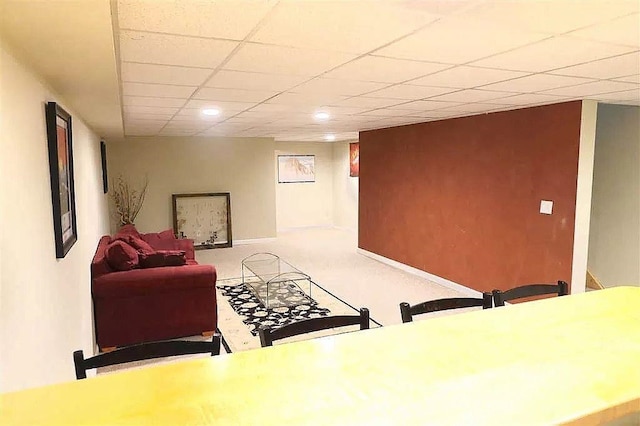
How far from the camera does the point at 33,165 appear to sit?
1753 millimetres

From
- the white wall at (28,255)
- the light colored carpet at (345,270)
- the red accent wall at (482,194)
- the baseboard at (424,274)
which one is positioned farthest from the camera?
the baseboard at (424,274)

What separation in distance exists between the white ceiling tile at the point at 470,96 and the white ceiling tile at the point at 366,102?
1.22 feet

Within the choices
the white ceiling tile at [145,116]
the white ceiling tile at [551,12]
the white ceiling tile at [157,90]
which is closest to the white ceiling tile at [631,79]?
the white ceiling tile at [551,12]

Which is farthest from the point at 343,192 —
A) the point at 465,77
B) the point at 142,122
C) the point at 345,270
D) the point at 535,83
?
the point at 465,77

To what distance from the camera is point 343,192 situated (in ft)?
32.9

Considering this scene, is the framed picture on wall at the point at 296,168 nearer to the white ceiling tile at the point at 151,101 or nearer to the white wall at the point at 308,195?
the white wall at the point at 308,195

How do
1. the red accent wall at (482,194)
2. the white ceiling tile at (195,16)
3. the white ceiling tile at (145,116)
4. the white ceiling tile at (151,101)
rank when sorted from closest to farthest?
1. the white ceiling tile at (195,16)
2. the white ceiling tile at (151,101)
3. the red accent wall at (482,194)
4. the white ceiling tile at (145,116)

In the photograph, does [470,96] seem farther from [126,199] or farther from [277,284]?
[126,199]

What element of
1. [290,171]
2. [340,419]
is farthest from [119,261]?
[290,171]

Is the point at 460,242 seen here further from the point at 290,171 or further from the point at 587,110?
the point at 290,171

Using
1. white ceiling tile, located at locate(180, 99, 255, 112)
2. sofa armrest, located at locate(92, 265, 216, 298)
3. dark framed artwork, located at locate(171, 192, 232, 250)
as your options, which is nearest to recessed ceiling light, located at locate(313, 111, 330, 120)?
white ceiling tile, located at locate(180, 99, 255, 112)

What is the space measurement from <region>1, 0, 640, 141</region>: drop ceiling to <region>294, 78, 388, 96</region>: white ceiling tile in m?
0.01

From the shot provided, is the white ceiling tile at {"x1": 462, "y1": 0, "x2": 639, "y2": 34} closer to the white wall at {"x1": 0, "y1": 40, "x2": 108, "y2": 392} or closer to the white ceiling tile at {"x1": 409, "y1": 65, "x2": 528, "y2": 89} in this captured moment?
the white ceiling tile at {"x1": 409, "y1": 65, "x2": 528, "y2": 89}

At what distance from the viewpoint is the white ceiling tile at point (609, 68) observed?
2.28 metres
